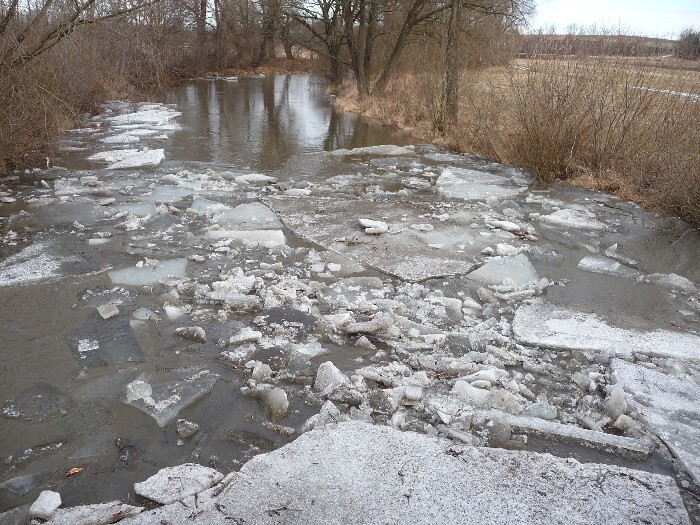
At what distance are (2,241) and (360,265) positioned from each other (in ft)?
10.4

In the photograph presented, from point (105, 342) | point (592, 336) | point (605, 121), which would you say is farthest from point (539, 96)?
point (105, 342)

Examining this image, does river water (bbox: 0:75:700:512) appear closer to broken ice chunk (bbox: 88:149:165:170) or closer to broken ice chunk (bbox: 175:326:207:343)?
broken ice chunk (bbox: 175:326:207:343)

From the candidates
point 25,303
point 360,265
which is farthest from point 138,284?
point 360,265

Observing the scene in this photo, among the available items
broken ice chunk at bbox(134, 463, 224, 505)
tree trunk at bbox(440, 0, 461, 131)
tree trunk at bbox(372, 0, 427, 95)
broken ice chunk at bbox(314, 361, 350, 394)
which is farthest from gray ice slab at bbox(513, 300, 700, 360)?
tree trunk at bbox(372, 0, 427, 95)

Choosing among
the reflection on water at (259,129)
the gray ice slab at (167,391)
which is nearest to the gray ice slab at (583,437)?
the gray ice slab at (167,391)

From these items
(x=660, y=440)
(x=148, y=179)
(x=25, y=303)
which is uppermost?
(x=148, y=179)

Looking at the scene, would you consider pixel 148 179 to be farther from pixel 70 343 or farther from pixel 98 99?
pixel 98 99

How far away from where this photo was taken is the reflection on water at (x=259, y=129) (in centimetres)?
892

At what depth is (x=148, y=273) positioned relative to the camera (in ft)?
13.8

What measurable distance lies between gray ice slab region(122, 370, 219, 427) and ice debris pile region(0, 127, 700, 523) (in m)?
0.01

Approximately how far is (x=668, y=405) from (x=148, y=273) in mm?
3597

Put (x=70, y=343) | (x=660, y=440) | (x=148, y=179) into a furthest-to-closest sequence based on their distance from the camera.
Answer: (x=148, y=179) → (x=70, y=343) → (x=660, y=440)

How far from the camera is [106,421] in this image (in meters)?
2.60

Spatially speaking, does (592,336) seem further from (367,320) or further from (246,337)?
(246,337)
